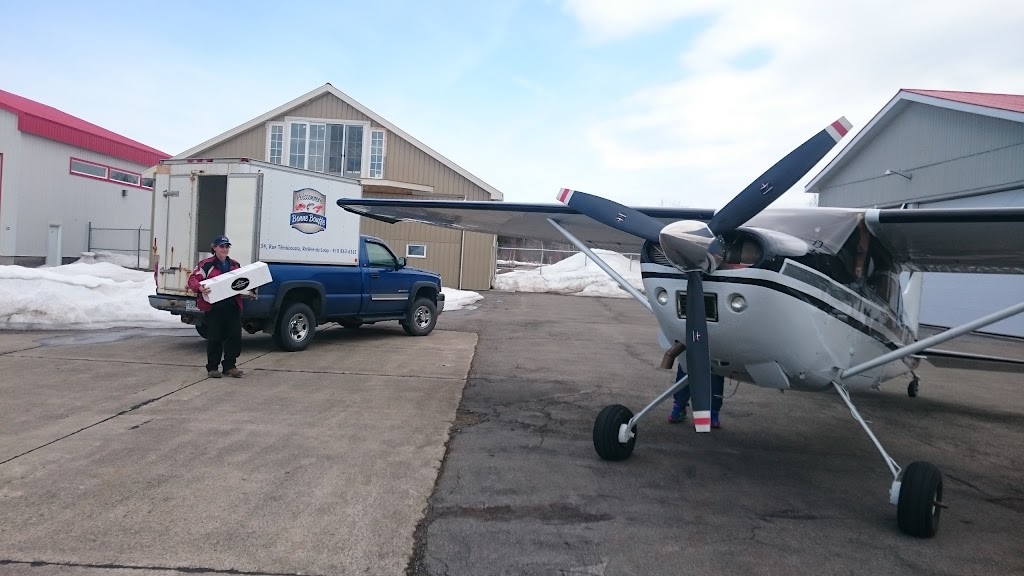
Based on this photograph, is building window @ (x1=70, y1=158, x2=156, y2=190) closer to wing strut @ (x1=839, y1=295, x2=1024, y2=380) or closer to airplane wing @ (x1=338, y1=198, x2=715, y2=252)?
airplane wing @ (x1=338, y1=198, x2=715, y2=252)

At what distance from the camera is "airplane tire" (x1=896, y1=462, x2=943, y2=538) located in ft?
13.5

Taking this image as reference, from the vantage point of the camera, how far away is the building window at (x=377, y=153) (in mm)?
24484

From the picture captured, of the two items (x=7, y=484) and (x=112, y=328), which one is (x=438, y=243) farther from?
(x=7, y=484)

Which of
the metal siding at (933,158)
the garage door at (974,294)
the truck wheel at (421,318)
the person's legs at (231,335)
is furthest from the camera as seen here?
the garage door at (974,294)

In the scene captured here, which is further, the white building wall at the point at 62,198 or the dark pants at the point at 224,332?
the white building wall at the point at 62,198

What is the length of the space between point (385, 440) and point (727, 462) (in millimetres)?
2999

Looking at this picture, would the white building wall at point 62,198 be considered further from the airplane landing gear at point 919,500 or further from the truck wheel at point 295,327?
the airplane landing gear at point 919,500

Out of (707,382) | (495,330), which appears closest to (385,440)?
(707,382)

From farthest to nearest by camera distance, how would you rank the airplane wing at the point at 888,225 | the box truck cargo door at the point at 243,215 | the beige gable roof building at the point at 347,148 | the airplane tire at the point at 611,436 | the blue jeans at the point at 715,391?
1. the beige gable roof building at the point at 347,148
2. the box truck cargo door at the point at 243,215
3. the blue jeans at the point at 715,391
4. the airplane tire at the point at 611,436
5. the airplane wing at the point at 888,225

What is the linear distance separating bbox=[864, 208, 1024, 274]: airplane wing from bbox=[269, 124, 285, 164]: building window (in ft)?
74.4

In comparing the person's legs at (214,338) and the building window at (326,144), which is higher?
the building window at (326,144)

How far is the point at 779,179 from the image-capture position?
452 centimetres

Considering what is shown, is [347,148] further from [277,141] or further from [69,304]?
[69,304]

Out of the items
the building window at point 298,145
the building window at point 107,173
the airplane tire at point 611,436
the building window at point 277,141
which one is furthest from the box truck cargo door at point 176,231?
the building window at point 107,173
